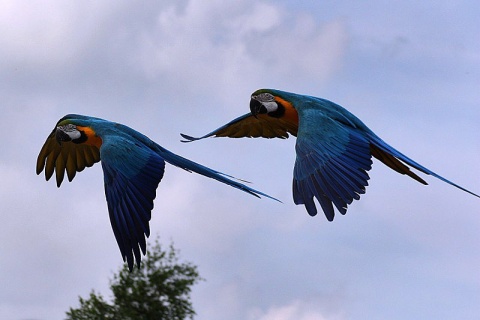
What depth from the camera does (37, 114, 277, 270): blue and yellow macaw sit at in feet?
34.5

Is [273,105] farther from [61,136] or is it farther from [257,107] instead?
[61,136]

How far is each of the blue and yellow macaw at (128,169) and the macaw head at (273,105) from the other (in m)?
0.83

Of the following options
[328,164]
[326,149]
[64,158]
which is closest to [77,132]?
[64,158]

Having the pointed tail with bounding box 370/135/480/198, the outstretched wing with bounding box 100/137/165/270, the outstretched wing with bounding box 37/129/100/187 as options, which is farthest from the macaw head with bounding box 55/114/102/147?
the pointed tail with bounding box 370/135/480/198

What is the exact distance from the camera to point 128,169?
36.3ft

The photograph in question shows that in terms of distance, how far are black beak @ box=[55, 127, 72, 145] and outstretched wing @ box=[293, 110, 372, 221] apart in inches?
110

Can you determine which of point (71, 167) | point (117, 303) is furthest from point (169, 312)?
point (71, 167)

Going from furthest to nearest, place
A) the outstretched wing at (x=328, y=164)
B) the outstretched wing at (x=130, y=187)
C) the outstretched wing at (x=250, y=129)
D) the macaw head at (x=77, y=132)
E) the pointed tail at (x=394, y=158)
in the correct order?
the outstretched wing at (x=250, y=129), the macaw head at (x=77, y=132), the pointed tail at (x=394, y=158), the outstretched wing at (x=130, y=187), the outstretched wing at (x=328, y=164)

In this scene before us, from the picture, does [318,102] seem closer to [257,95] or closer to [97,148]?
[257,95]

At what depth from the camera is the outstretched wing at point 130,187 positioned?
10453 millimetres

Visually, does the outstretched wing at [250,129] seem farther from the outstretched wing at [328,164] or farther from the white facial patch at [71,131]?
the outstretched wing at [328,164]

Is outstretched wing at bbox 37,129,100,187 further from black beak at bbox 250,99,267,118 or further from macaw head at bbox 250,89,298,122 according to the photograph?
macaw head at bbox 250,89,298,122

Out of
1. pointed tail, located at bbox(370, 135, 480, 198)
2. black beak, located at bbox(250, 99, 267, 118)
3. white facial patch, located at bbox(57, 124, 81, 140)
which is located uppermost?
white facial patch, located at bbox(57, 124, 81, 140)

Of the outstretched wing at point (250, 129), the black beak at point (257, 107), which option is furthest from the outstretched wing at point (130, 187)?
the outstretched wing at point (250, 129)
